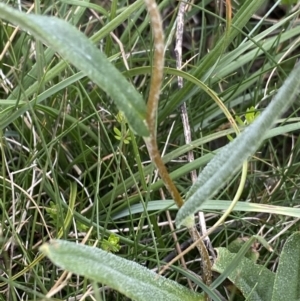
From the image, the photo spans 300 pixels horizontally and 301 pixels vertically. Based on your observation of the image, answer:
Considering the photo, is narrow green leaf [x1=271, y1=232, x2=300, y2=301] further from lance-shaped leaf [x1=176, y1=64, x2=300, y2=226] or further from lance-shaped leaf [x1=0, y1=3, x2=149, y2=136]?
lance-shaped leaf [x1=0, y1=3, x2=149, y2=136]

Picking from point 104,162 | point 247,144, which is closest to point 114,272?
point 247,144

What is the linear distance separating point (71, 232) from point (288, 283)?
35cm

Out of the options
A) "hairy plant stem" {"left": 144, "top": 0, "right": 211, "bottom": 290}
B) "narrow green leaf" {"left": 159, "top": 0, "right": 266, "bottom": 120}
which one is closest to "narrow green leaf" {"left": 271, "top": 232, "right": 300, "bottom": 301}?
"hairy plant stem" {"left": 144, "top": 0, "right": 211, "bottom": 290}

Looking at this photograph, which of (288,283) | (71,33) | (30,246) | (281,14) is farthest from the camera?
(281,14)

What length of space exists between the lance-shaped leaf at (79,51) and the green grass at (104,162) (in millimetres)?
310

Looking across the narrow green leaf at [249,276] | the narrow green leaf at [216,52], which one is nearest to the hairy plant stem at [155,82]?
the narrow green leaf at [249,276]

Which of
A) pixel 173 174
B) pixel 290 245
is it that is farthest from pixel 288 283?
pixel 173 174

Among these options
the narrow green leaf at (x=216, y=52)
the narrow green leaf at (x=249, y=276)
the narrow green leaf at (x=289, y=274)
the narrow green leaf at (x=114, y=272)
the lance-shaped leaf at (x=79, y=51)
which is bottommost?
the narrow green leaf at (x=249, y=276)

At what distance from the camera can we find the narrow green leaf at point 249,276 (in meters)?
0.75

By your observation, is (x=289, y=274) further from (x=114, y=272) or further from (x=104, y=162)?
(x=104, y=162)

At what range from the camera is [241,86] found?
3.38 feet

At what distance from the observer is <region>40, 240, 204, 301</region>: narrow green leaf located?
1.70ft

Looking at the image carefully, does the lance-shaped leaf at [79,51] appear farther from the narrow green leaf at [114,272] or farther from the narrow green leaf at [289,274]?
the narrow green leaf at [289,274]

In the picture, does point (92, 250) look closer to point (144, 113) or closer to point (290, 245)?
point (144, 113)
